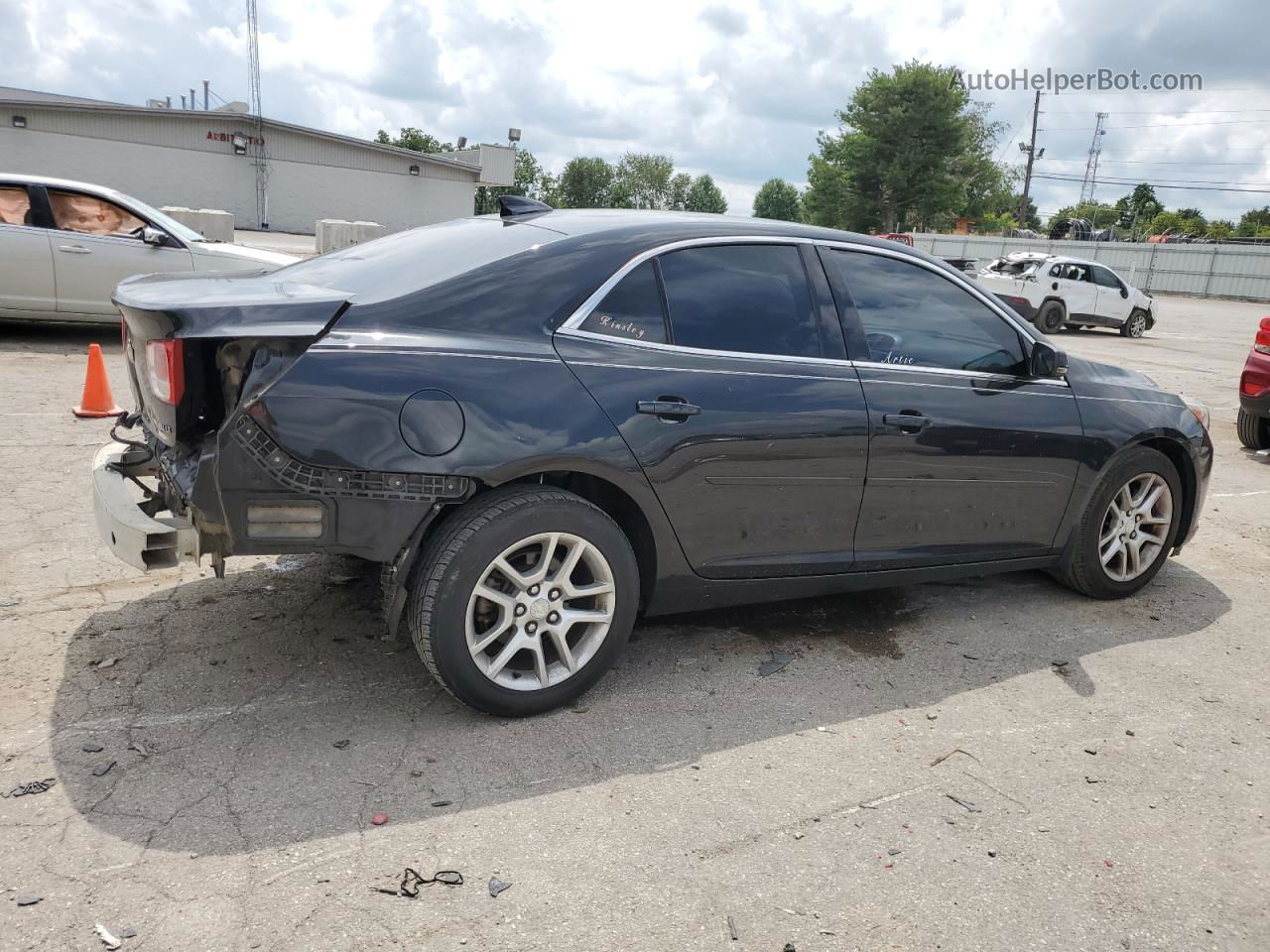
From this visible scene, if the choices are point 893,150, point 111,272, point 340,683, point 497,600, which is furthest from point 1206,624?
point 893,150

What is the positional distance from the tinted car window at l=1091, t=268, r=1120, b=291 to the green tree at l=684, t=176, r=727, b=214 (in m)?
119

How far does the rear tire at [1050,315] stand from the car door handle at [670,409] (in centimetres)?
1951

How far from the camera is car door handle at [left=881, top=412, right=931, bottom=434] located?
402cm

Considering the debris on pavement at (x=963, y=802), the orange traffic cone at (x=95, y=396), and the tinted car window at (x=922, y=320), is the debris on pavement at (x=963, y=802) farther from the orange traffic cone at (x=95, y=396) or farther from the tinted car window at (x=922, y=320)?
the orange traffic cone at (x=95, y=396)

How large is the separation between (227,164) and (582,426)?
42.7m

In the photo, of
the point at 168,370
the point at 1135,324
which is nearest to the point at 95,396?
the point at 168,370

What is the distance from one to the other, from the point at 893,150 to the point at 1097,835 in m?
63.1

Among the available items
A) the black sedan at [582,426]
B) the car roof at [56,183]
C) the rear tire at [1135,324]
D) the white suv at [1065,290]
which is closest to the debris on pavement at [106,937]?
the black sedan at [582,426]

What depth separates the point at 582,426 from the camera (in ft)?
11.1

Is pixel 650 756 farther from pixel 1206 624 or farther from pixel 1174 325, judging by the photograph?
pixel 1174 325

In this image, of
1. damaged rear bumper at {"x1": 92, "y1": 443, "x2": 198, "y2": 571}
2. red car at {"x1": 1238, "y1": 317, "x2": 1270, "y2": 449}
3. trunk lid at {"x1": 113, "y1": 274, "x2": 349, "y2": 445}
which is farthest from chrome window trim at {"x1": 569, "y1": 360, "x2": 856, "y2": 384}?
red car at {"x1": 1238, "y1": 317, "x2": 1270, "y2": 449}

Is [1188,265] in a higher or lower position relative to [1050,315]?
higher

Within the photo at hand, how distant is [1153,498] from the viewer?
5051mm

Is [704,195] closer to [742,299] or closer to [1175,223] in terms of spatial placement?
[1175,223]
